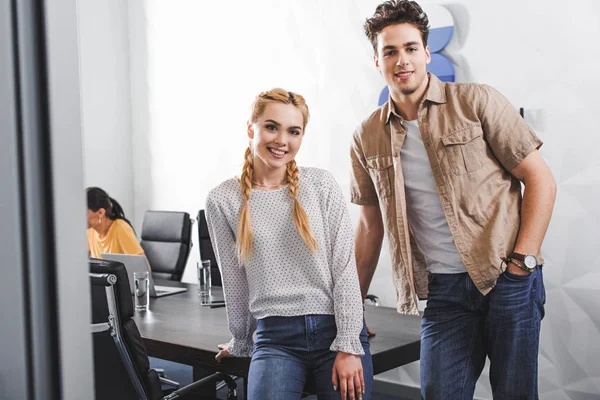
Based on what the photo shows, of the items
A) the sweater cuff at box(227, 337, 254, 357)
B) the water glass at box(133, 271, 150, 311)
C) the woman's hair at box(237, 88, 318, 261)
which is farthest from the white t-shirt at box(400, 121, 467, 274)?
the water glass at box(133, 271, 150, 311)

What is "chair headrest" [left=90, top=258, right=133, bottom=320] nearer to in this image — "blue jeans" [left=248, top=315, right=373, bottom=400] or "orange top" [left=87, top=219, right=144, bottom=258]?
"blue jeans" [left=248, top=315, right=373, bottom=400]

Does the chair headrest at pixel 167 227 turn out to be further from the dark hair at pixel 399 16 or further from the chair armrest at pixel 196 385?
the dark hair at pixel 399 16

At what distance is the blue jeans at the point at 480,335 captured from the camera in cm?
166

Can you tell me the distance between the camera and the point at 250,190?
5.88 ft

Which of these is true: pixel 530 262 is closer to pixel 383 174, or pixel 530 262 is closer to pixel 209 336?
pixel 383 174

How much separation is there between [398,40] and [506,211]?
1.91 ft

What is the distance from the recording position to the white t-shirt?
5.87 ft

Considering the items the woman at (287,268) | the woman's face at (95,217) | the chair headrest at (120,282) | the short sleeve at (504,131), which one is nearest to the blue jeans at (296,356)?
the woman at (287,268)

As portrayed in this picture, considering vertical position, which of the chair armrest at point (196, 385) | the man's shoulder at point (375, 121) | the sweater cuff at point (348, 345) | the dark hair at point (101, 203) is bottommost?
the chair armrest at point (196, 385)

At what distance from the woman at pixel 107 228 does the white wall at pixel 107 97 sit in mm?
1543

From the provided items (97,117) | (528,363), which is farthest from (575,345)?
Answer: (97,117)

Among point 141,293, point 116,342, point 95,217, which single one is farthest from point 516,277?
point 95,217

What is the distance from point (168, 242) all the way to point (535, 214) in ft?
8.77

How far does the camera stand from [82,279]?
51 centimetres
